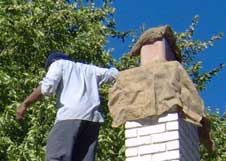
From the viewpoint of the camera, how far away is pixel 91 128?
24.9ft

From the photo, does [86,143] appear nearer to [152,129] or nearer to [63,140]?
[63,140]

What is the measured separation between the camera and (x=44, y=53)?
16.1 meters

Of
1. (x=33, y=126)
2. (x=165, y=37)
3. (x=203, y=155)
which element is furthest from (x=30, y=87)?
(x=165, y=37)

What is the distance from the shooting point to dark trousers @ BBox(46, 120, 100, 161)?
24.2 ft

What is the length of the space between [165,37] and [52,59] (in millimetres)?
1230

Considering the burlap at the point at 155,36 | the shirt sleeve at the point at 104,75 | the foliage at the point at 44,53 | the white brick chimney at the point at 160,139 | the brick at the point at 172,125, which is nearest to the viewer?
the white brick chimney at the point at 160,139

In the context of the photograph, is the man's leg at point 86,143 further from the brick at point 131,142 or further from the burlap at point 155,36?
the burlap at point 155,36

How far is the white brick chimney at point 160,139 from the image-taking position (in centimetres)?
761

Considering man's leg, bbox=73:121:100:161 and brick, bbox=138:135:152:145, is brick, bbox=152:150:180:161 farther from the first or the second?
man's leg, bbox=73:121:100:161

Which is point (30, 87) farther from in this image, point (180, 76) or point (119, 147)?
point (180, 76)

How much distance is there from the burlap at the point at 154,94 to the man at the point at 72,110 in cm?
45

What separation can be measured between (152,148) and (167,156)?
19 centimetres

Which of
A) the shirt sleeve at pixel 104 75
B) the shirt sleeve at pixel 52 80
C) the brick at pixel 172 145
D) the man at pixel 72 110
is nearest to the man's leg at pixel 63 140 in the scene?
the man at pixel 72 110

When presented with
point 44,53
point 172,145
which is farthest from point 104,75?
point 44,53
